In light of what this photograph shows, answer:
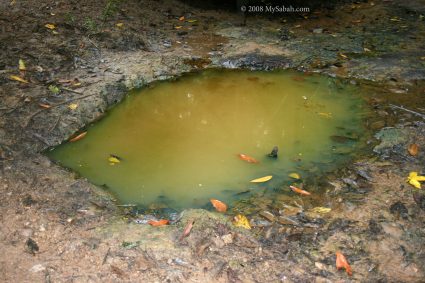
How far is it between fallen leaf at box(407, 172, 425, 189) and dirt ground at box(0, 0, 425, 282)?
0.04 meters

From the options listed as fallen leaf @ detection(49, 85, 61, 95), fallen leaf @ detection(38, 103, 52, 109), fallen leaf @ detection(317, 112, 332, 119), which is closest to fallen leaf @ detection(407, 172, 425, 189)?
fallen leaf @ detection(317, 112, 332, 119)

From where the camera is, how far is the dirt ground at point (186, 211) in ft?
7.48

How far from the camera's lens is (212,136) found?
11.5ft

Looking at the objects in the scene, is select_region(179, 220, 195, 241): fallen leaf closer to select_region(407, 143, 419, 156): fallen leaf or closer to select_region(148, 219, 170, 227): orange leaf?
select_region(148, 219, 170, 227): orange leaf

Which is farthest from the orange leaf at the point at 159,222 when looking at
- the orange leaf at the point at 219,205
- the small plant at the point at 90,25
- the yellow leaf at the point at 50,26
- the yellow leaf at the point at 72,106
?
the yellow leaf at the point at 50,26

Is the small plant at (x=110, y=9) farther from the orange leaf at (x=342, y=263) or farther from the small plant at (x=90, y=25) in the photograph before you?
the orange leaf at (x=342, y=263)

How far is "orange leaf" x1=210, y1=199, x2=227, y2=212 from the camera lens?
273 centimetres

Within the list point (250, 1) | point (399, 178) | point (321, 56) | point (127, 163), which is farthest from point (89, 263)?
point (250, 1)

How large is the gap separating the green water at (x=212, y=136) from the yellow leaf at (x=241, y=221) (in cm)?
24

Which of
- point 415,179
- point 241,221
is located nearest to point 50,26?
point 241,221

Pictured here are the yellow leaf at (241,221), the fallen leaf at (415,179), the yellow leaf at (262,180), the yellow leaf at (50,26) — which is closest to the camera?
the yellow leaf at (241,221)

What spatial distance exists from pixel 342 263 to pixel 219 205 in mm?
877

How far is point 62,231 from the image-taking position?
247 cm

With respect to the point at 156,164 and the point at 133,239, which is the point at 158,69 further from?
the point at 133,239
